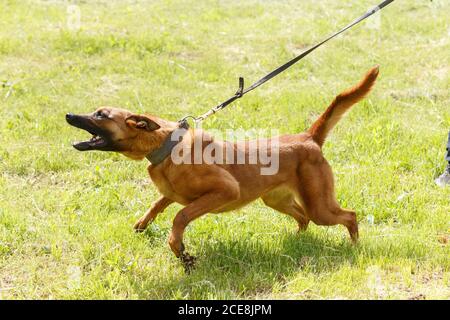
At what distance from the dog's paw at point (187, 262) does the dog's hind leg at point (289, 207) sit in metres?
0.96

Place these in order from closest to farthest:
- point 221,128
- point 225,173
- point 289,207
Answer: point 225,173, point 289,207, point 221,128

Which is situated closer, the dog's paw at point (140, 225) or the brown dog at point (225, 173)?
the brown dog at point (225, 173)

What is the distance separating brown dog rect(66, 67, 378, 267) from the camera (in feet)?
13.6

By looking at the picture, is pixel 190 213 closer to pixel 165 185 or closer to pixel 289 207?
pixel 165 185

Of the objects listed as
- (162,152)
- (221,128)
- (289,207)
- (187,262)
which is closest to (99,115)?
(162,152)

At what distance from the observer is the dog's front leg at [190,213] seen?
407cm

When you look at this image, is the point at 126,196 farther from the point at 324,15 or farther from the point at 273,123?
the point at 324,15

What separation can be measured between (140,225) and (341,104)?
5.93 feet

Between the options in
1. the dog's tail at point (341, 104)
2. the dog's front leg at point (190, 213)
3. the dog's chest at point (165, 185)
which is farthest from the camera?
the dog's tail at point (341, 104)

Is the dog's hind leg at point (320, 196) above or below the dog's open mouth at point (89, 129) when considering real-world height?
below

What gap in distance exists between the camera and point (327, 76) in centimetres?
938

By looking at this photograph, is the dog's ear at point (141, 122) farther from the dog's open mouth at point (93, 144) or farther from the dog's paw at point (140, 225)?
the dog's paw at point (140, 225)

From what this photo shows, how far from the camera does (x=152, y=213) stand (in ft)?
15.2

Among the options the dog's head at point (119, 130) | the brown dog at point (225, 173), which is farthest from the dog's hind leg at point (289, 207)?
the dog's head at point (119, 130)
